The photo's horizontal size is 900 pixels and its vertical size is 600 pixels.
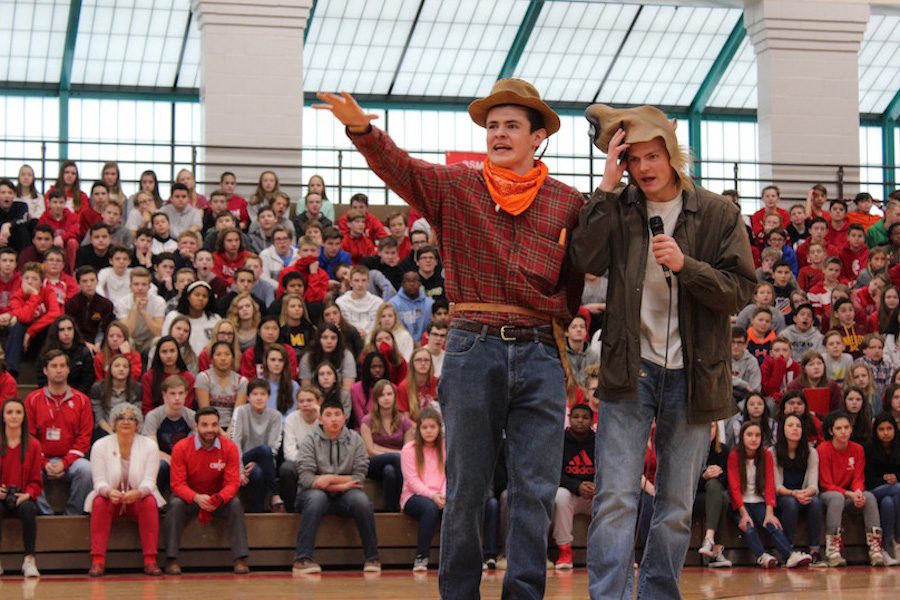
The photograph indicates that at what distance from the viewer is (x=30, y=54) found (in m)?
22.8

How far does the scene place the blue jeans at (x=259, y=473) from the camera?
32.3ft

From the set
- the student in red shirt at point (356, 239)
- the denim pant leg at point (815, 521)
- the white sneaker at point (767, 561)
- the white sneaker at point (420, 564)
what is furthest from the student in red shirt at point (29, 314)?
the denim pant leg at point (815, 521)

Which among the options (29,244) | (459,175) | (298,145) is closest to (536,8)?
(298,145)

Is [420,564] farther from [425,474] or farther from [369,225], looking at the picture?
[369,225]

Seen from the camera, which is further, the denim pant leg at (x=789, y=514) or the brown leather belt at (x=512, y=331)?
the denim pant leg at (x=789, y=514)

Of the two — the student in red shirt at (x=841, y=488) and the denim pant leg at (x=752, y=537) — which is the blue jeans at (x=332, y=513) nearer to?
the denim pant leg at (x=752, y=537)

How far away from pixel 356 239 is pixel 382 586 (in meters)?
6.73

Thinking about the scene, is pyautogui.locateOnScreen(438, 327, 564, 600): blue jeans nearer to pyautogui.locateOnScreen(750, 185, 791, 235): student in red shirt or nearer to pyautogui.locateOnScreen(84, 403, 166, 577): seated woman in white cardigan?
pyautogui.locateOnScreen(84, 403, 166, 577): seated woman in white cardigan

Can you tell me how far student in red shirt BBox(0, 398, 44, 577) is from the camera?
30.0 ft

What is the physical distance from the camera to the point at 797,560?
991cm

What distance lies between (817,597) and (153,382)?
530cm

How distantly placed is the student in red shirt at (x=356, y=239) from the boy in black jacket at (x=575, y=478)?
15.6 feet

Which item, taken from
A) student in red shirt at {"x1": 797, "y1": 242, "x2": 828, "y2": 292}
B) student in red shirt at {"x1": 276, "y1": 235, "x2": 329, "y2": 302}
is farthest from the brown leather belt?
student in red shirt at {"x1": 797, "y1": 242, "x2": 828, "y2": 292}

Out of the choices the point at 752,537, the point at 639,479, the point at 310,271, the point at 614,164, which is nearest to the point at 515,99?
the point at 614,164
